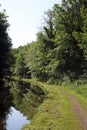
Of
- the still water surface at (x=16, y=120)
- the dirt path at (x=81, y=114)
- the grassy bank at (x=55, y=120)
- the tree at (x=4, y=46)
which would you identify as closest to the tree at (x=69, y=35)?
the tree at (x=4, y=46)

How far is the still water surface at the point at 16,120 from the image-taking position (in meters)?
22.0

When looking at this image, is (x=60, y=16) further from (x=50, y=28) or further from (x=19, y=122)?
(x=19, y=122)

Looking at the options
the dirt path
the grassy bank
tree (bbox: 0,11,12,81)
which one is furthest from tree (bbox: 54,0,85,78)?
the grassy bank

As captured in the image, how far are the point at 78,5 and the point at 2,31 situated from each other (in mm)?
13977

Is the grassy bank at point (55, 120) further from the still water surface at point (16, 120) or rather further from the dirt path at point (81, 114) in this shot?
the still water surface at point (16, 120)

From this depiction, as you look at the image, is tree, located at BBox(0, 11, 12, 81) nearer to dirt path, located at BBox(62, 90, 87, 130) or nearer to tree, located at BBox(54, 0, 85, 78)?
tree, located at BBox(54, 0, 85, 78)

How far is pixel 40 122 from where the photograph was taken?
20750 mm

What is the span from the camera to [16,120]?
81.1 feet

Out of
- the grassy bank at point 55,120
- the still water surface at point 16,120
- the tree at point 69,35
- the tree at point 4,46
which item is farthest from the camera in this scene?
the tree at point 69,35

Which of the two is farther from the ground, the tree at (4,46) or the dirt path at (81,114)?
the tree at (4,46)

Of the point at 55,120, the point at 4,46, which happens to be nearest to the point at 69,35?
the point at 4,46

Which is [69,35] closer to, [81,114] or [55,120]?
[81,114]

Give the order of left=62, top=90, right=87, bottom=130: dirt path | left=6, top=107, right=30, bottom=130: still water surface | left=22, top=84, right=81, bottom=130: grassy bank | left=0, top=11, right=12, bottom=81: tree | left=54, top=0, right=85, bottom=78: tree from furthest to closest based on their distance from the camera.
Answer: left=54, top=0, right=85, bottom=78: tree < left=0, top=11, right=12, bottom=81: tree < left=6, top=107, right=30, bottom=130: still water surface < left=62, top=90, right=87, bottom=130: dirt path < left=22, top=84, right=81, bottom=130: grassy bank

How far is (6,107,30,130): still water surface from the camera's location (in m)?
22.0
